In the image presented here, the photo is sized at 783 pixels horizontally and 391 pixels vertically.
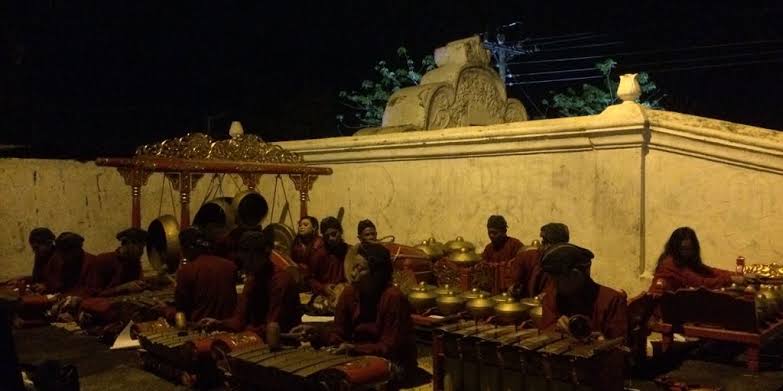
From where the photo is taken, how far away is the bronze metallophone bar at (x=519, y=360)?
13.3 ft

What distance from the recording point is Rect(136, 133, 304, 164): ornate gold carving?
852cm

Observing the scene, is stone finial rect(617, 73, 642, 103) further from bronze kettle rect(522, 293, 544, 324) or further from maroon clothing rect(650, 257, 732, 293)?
bronze kettle rect(522, 293, 544, 324)

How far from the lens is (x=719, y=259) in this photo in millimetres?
7219

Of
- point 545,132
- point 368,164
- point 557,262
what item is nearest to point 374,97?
point 368,164

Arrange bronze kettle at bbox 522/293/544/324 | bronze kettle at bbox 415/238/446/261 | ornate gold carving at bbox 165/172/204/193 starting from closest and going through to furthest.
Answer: bronze kettle at bbox 522/293/544/324 → bronze kettle at bbox 415/238/446/261 → ornate gold carving at bbox 165/172/204/193

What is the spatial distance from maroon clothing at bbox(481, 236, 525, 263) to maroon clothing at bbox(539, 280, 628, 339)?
2681mm

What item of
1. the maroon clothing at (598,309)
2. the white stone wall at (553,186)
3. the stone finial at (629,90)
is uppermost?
the stone finial at (629,90)

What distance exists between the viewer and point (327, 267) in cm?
840

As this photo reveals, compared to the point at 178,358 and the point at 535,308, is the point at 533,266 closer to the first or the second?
the point at 535,308

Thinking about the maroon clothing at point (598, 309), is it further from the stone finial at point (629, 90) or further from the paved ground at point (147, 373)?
the stone finial at point (629, 90)

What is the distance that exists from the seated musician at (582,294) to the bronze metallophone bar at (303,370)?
1.36 meters

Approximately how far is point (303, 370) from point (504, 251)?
382 centimetres

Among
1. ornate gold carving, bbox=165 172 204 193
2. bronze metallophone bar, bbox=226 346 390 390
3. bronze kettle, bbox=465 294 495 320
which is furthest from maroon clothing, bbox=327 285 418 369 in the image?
ornate gold carving, bbox=165 172 204 193

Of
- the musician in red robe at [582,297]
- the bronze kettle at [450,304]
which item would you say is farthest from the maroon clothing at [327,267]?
the musician in red robe at [582,297]
